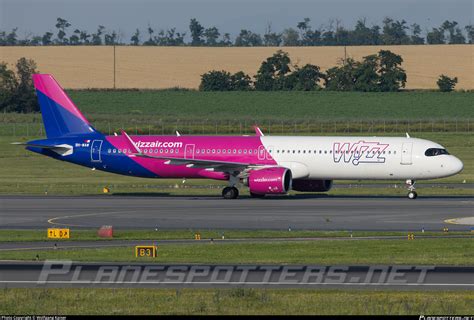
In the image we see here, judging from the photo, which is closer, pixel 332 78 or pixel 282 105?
pixel 282 105

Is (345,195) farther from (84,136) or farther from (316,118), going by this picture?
(316,118)

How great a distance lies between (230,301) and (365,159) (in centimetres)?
3769

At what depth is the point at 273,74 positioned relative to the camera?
185 m

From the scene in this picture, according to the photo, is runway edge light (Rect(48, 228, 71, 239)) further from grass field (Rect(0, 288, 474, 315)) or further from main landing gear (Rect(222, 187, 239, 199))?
main landing gear (Rect(222, 187, 239, 199))

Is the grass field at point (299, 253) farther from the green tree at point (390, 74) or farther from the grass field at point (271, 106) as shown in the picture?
the green tree at point (390, 74)

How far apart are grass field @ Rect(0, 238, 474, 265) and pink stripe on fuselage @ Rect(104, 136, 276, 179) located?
2426cm

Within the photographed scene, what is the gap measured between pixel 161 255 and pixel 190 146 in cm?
2970

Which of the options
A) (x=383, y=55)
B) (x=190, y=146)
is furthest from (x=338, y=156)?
(x=383, y=55)

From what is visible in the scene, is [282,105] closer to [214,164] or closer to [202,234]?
[214,164]

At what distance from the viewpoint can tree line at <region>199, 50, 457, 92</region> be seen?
17112cm

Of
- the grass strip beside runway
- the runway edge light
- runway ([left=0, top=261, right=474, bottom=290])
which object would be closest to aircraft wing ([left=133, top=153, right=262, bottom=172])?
the grass strip beside runway

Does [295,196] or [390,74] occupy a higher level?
[390,74]

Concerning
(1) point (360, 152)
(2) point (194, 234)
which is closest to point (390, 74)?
(1) point (360, 152)

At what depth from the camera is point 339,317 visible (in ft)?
78.7
